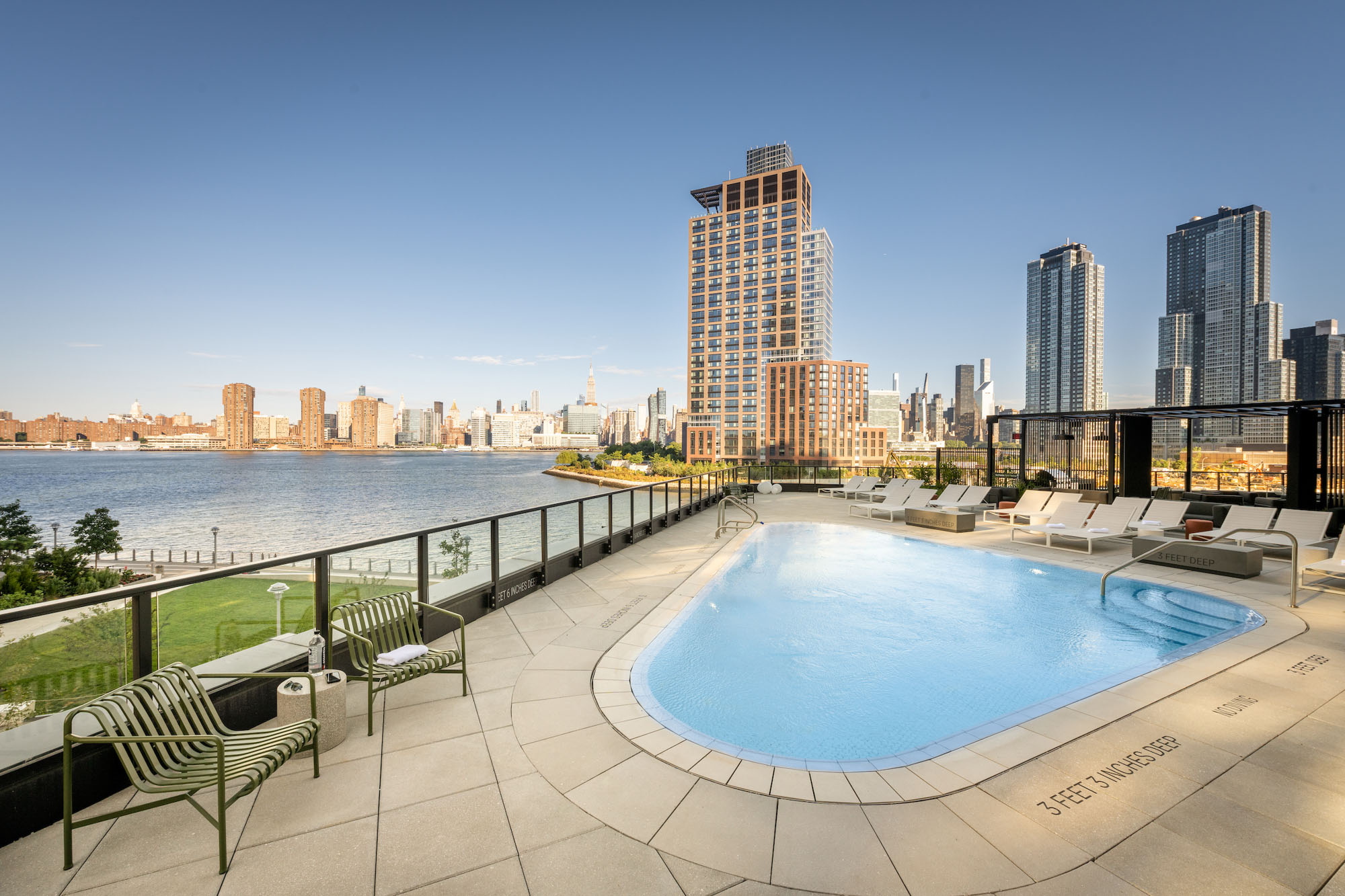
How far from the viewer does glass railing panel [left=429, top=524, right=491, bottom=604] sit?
16.7 feet

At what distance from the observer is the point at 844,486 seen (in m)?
18.9

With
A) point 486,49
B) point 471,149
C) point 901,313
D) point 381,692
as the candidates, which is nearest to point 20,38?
point 471,149

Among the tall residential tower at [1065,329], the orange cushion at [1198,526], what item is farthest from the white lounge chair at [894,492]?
the tall residential tower at [1065,329]

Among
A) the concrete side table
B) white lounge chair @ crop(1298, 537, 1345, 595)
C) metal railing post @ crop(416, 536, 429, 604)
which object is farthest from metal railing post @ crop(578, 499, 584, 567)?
white lounge chair @ crop(1298, 537, 1345, 595)

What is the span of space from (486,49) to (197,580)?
22119 mm

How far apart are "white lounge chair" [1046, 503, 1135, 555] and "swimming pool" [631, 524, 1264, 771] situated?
5.05 ft

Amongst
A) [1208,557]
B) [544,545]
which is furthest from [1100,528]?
[544,545]

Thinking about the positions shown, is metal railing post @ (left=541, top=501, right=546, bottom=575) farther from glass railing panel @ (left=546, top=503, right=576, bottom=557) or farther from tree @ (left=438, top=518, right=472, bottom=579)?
tree @ (left=438, top=518, right=472, bottom=579)

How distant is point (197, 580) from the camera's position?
3.08 metres

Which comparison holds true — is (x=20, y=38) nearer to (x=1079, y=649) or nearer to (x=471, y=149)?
(x=471, y=149)

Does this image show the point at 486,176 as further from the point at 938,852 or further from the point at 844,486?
the point at 938,852

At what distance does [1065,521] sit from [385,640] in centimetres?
1155

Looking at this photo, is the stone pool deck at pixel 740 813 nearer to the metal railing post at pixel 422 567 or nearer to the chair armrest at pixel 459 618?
the chair armrest at pixel 459 618

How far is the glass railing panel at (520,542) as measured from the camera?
6.19 m
